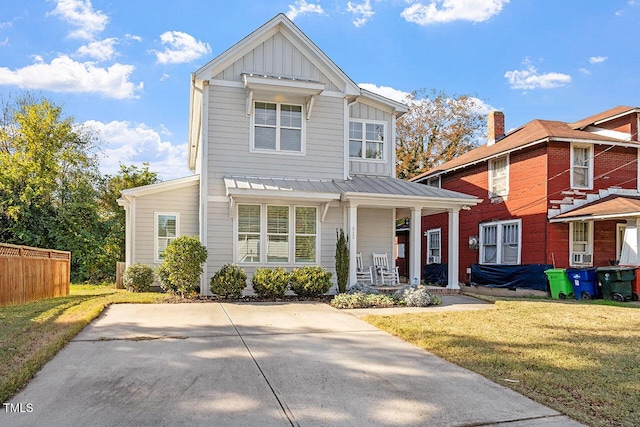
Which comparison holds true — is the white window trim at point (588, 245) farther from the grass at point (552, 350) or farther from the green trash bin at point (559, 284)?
the grass at point (552, 350)

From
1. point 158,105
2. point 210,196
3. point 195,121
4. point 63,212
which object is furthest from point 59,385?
point 63,212

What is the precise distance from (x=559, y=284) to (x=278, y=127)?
9925 millimetres

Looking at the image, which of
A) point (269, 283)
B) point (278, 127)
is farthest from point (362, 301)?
point (278, 127)

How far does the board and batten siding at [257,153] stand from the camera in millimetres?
12578

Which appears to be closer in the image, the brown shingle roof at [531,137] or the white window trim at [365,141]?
the white window trim at [365,141]

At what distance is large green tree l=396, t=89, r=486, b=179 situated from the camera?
32594mm

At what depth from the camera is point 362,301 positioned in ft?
35.2

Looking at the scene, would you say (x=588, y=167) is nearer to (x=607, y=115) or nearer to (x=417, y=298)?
(x=607, y=115)

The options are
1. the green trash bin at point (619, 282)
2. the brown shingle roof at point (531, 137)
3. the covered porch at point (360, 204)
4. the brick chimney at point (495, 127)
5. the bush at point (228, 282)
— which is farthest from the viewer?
the brick chimney at point (495, 127)

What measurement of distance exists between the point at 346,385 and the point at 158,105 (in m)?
16.0

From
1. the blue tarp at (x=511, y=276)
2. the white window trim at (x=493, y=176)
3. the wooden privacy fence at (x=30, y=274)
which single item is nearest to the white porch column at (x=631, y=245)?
the blue tarp at (x=511, y=276)

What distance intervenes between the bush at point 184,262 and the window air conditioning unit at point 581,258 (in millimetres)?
12490

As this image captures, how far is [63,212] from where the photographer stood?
1981 centimetres

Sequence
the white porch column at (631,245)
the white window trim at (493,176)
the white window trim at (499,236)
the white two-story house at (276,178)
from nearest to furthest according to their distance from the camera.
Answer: the white two-story house at (276,178)
the white porch column at (631,245)
the white window trim at (499,236)
the white window trim at (493,176)
